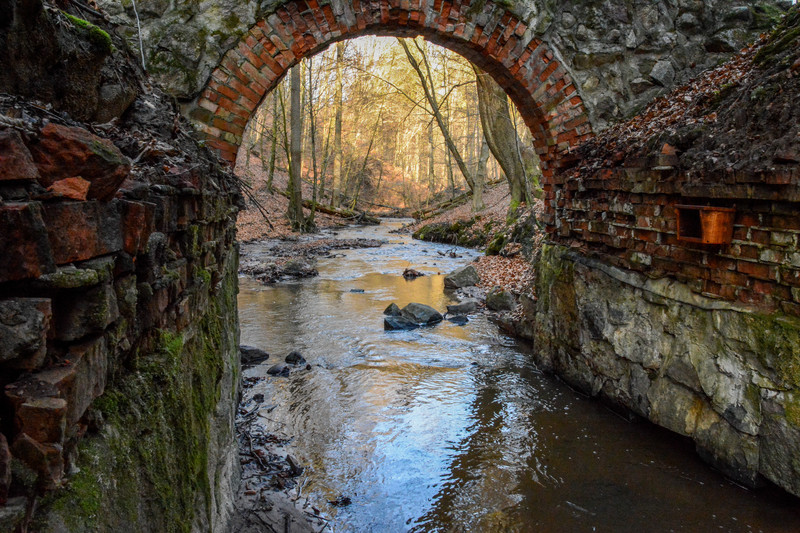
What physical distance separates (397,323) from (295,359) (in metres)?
1.79

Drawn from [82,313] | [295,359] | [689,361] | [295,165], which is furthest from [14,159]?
[295,165]

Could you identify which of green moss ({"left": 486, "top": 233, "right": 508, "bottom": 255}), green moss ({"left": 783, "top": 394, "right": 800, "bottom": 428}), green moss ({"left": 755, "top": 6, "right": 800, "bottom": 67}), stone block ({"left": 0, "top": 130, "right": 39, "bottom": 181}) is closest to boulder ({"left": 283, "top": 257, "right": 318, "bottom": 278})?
green moss ({"left": 486, "top": 233, "right": 508, "bottom": 255})

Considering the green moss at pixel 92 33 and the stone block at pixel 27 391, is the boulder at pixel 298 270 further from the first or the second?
the stone block at pixel 27 391

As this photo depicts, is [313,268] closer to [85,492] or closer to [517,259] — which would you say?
[517,259]

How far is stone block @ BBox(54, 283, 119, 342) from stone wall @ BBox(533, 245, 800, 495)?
10.6 ft

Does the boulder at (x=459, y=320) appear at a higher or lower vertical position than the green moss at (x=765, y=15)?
lower

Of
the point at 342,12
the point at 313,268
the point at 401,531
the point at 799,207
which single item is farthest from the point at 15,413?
the point at 313,268

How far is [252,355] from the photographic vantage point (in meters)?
5.65

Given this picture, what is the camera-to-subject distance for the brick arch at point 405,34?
5230mm

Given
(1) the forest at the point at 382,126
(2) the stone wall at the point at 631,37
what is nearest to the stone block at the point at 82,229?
(2) the stone wall at the point at 631,37

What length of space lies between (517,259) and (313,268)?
13.9 feet

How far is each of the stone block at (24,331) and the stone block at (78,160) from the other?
0.32 meters

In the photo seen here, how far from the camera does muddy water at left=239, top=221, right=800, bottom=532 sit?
312cm

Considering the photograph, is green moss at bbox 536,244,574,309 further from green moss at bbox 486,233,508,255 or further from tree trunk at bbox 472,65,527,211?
tree trunk at bbox 472,65,527,211
